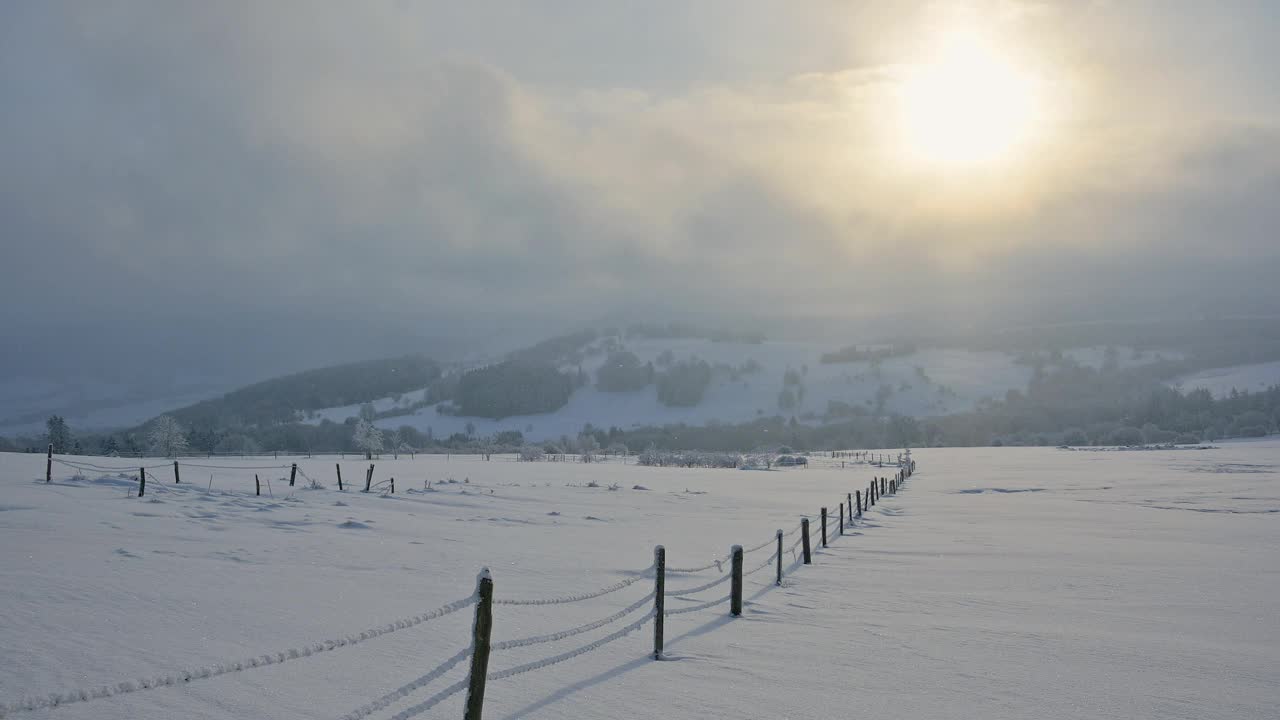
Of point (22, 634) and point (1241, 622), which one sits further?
point (1241, 622)

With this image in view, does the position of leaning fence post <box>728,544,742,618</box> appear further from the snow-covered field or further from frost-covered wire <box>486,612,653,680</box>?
frost-covered wire <box>486,612,653,680</box>

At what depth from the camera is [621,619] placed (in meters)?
11.0

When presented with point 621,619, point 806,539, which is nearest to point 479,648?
point 621,619

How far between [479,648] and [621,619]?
18.8ft

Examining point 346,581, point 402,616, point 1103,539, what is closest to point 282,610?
point 402,616

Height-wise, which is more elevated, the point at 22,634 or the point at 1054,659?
the point at 22,634

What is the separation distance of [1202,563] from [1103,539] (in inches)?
178

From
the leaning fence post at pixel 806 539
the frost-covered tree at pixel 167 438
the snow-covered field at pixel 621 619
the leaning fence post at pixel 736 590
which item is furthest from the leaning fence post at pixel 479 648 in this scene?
the frost-covered tree at pixel 167 438

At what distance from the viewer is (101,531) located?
15.3m

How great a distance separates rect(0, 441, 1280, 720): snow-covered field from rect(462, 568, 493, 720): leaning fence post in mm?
1111

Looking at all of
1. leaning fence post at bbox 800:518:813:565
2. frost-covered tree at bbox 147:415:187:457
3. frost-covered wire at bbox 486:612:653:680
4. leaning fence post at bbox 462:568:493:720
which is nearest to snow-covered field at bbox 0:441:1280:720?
frost-covered wire at bbox 486:612:653:680

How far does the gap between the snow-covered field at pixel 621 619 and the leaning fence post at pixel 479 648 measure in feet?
3.64

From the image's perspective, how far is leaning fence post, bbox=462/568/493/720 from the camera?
5.43m

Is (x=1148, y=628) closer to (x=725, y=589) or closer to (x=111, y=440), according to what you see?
(x=725, y=589)
